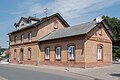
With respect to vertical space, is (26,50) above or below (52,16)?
below

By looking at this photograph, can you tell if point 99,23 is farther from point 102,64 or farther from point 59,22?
point 59,22

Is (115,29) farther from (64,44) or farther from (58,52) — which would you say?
(64,44)

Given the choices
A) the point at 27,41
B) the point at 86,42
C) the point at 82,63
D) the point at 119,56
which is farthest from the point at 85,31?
the point at 119,56

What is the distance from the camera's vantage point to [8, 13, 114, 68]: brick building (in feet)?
94.9

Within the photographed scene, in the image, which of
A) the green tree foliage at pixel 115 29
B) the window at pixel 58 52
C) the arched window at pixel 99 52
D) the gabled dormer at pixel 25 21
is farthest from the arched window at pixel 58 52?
the green tree foliage at pixel 115 29

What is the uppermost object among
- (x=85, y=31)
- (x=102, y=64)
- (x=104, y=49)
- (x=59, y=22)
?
(x=59, y=22)

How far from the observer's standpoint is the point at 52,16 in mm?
38906

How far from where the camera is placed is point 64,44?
3141 centimetres

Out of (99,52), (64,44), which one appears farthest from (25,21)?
(99,52)

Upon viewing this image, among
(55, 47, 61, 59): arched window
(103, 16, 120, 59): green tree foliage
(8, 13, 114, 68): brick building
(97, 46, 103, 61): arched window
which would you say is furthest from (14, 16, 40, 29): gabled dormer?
(103, 16, 120, 59): green tree foliage

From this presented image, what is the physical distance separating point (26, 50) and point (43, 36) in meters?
5.18

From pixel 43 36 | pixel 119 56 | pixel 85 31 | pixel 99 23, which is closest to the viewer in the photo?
pixel 85 31

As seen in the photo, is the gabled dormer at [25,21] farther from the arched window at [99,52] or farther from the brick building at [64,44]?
the arched window at [99,52]

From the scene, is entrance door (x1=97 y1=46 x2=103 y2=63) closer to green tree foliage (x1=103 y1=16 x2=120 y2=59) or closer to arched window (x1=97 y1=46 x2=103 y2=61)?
arched window (x1=97 y1=46 x2=103 y2=61)
